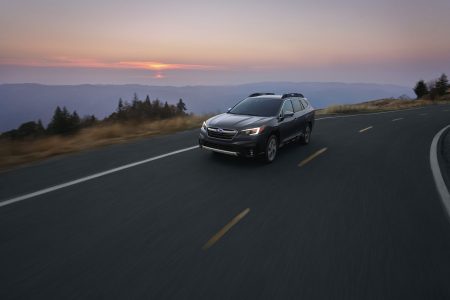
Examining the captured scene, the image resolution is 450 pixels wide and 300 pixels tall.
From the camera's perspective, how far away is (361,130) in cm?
1619

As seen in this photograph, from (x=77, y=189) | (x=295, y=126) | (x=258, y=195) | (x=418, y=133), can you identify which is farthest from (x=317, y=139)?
(x=77, y=189)

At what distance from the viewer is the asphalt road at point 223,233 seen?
11.9 feet

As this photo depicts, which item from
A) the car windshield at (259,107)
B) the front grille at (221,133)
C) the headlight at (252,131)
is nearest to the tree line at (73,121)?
the front grille at (221,133)

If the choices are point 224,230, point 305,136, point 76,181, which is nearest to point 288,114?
point 305,136

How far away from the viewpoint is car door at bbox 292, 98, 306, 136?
10.8 metres

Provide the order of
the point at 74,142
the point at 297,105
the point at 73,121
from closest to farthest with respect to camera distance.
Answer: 1. the point at 297,105
2. the point at 74,142
3. the point at 73,121

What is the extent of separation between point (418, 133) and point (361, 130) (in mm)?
2652

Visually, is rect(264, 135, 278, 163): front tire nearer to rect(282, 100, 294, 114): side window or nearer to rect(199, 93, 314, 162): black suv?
rect(199, 93, 314, 162): black suv

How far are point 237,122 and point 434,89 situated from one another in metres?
72.8

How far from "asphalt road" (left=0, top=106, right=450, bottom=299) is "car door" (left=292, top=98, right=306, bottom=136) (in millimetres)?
2373

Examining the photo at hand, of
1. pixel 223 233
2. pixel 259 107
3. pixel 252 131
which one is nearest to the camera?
pixel 223 233

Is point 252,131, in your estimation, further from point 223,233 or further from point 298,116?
point 223,233

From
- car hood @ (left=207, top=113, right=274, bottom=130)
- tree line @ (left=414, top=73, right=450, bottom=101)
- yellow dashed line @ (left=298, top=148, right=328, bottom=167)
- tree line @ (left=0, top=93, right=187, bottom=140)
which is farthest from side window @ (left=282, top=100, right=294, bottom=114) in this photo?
tree line @ (left=414, top=73, right=450, bottom=101)

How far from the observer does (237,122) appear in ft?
29.1
